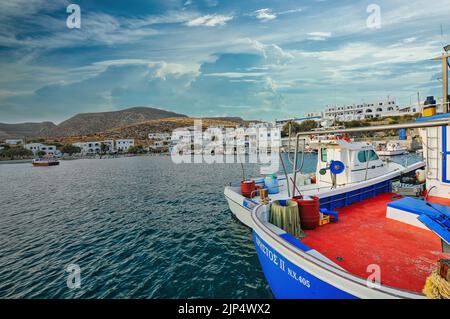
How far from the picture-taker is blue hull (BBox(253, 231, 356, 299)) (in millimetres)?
3715

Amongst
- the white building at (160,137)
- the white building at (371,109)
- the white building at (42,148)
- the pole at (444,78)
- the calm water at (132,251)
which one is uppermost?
the white building at (371,109)

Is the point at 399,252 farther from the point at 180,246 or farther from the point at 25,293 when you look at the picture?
the point at 25,293

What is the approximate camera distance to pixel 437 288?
3.17 metres

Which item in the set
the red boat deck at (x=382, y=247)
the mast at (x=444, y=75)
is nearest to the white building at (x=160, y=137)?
the mast at (x=444, y=75)

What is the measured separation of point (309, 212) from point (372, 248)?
1.84 metres

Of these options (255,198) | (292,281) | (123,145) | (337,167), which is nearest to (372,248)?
(292,281)

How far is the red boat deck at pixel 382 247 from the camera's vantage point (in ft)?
15.5

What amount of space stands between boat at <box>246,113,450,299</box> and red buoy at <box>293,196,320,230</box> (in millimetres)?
241

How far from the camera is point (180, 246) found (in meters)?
10.9

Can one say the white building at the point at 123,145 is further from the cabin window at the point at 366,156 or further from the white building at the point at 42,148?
the cabin window at the point at 366,156

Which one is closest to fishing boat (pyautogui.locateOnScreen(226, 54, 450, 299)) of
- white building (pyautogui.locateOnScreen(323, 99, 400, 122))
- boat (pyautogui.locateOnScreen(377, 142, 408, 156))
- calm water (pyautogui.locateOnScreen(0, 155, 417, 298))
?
calm water (pyautogui.locateOnScreen(0, 155, 417, 298))

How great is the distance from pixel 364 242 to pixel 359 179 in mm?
6817

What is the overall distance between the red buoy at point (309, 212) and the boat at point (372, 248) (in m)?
0.24
